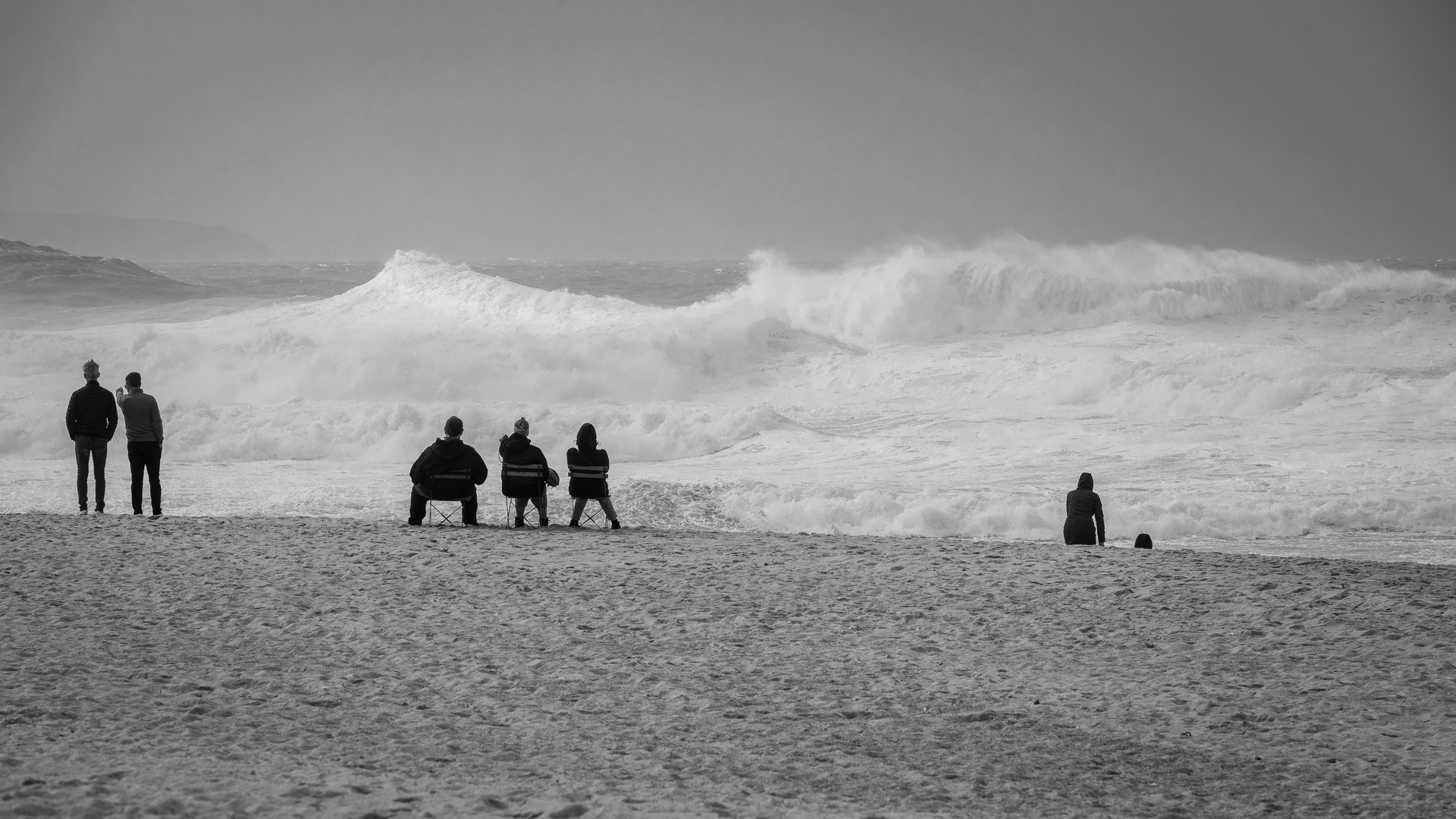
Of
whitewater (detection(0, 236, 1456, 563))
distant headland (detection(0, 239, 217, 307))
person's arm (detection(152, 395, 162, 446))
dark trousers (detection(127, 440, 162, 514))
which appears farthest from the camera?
distant headland (detection(0, 239, 217, 307))

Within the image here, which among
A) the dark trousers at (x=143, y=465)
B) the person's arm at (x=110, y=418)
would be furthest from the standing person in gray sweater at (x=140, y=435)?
the person's arm at (x=110, y=418)

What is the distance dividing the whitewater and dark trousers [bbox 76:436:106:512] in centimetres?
217

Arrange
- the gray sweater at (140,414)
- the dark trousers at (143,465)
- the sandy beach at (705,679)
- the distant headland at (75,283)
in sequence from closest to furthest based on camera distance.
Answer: the sandy beach at (705,679), the gray sweater at (140,414), the dark trousers at (143,465), the distant headland at (75,283)

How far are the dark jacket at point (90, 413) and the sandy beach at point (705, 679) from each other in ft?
4.21

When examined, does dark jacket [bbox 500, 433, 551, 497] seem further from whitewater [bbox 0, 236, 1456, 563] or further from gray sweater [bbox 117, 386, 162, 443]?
gray sweater [bbox 117, 386, 162, 443]

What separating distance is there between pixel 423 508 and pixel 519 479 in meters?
0.79

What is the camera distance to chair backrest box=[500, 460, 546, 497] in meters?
9.75

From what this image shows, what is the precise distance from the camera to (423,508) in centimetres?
958

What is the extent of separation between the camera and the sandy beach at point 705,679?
4297 millimetres

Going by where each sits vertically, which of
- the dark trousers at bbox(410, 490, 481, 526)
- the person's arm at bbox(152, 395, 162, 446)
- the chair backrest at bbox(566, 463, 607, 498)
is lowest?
the dark trousers at bbox(410, 490, 481, 526)

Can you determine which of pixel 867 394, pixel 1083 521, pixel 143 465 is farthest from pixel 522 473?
pixel 867 394

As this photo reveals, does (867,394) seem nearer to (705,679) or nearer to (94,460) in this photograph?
(94,460)

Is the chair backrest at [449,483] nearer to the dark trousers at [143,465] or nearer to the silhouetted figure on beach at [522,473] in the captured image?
the silhouetted figure on beach at [522,473]

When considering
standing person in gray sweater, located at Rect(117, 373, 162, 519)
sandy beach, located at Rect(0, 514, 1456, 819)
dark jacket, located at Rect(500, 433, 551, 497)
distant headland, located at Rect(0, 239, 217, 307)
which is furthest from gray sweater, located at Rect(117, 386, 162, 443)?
distant headland, located at Rect(0, 239, 217, 307)
